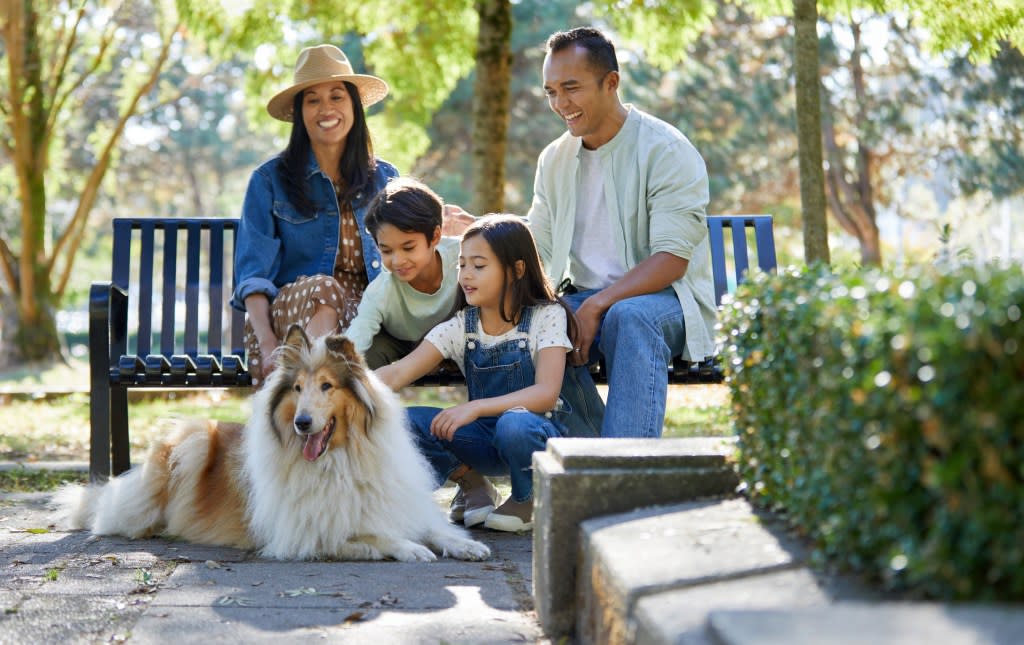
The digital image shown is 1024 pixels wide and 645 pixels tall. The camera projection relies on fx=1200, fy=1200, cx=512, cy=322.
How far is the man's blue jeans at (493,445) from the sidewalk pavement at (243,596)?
0.33 m

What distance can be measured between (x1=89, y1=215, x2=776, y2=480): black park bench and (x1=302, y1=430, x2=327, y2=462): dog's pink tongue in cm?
105

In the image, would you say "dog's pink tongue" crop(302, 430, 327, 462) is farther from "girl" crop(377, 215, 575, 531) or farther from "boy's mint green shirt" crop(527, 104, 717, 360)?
"boy's mint green shirt" crop(527, 104, 717, 360)

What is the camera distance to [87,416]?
10328 millimetres

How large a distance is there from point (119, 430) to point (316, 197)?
62.2 inches

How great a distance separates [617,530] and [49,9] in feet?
51.1

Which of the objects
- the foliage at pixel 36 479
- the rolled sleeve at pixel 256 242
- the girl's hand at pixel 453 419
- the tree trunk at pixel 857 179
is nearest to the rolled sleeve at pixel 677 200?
the girl's hand at pixel 453 419

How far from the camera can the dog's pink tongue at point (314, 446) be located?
4449 mm

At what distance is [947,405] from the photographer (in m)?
1.89

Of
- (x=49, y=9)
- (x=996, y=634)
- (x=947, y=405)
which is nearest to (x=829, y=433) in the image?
(x=947, y=405)

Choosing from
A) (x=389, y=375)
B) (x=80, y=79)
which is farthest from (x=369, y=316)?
(x=80, y=79)

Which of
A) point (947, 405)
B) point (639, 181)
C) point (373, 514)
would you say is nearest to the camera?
point (947, 405)

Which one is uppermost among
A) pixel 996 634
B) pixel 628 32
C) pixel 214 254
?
pixel 628 32

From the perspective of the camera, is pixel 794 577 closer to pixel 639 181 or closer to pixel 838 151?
pixel 639 181

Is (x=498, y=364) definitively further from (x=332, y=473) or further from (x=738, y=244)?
(x=738, y=244)
